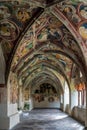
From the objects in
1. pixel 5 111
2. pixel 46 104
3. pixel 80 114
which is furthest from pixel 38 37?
pixel 46 104

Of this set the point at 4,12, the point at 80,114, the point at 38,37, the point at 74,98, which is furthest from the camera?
the point at 74,98

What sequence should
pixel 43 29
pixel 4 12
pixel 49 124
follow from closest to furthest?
pixel 4 12 → pixel 43 29 → pixel 49 124

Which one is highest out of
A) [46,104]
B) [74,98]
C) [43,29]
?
[43,29]

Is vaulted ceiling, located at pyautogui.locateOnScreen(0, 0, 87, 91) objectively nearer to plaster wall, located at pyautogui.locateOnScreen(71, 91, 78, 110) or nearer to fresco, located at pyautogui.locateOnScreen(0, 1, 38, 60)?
fresco, located at pyautogui.locateOnScreen(0, 1, 38, 60)

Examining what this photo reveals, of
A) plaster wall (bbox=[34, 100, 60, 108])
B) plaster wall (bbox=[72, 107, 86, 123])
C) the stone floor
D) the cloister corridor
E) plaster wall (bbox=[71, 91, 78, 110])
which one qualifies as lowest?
plaster wall (bbox=[34, 100, 60, 108])

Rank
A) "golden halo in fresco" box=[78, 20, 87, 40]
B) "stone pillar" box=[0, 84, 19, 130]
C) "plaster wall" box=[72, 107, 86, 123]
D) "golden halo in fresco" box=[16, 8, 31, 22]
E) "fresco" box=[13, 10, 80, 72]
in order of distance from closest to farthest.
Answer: "golden halo in fresco" box=[16, 8, 31, 22] < "golden halo in fresco" box=[78, 20, 87, 40] < "fresco" box=[13, 10, 80, 72] < "stone pillar" box=[0, 84, 19, 130] < "plaster wall" box=[72, 107, 86, 123]

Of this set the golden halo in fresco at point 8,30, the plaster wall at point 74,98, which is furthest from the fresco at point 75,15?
the plaster wall at point 74,98

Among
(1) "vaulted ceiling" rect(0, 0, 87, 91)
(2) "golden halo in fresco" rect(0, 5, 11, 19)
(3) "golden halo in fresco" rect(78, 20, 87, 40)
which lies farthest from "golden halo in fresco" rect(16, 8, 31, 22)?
(3) "golden halo in fresco" rect(78, 20, 87, 40)

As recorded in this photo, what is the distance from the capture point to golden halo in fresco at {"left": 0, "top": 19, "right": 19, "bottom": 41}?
12.4m

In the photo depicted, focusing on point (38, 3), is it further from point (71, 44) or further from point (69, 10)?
point (71, 44)

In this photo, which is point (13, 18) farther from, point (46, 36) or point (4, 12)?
point (46, 36)

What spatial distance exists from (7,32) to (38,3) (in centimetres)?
324

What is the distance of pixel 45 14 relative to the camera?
1177cm

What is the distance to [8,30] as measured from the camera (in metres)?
13.1
